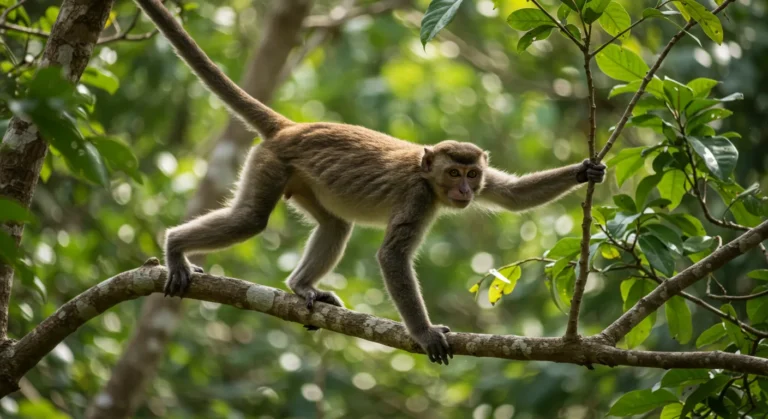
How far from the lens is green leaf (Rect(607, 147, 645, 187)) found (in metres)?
5.16

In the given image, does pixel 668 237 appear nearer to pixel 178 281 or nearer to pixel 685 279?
pixel 685 279

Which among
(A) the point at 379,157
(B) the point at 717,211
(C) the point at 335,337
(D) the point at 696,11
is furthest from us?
(C) the point at 335,337

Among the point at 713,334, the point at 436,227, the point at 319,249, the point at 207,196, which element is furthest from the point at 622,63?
the point at 436,227

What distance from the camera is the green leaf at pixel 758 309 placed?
15.6 feet

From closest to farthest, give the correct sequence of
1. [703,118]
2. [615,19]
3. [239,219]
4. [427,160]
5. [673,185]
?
[615,19] < [703,118] < [673,185] < [239,219] < [427,160]

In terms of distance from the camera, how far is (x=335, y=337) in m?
11.7

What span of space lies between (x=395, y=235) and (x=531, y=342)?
2350 millimetres

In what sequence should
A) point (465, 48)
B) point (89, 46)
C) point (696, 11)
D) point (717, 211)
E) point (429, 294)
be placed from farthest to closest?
point (429, 294)
point (465, 48)
point (717, 211)
point (89, 46)
point (696, 11)

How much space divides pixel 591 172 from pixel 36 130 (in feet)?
10.8

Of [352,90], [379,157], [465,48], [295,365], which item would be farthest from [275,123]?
[352,90]

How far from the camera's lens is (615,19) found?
4.57 m

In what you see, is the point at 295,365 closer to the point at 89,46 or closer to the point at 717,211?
the point at 717,211

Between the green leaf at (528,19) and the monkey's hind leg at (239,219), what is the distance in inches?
120

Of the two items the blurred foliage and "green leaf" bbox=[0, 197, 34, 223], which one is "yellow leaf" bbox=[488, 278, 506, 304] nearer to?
the blurred foliage
